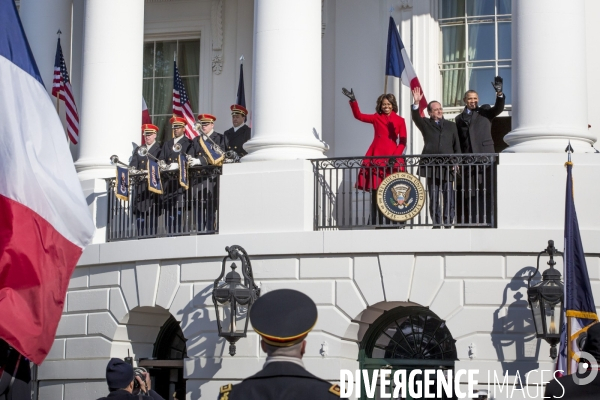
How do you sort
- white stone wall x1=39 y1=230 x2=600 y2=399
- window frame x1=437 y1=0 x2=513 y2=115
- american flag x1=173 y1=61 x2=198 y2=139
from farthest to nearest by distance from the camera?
american flag x1=173 y1=61 x2=198 y2=139 < window frame x1=437 y1=0 x2=513 y2=115 < white stone wall x1=39 y1=230 x2=600 y2=399

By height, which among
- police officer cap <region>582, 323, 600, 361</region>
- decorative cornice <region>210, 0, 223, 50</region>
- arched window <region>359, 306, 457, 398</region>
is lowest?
arched window <region>359, 306, 457, 398</region>

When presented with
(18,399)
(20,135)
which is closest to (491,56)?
(20,135)

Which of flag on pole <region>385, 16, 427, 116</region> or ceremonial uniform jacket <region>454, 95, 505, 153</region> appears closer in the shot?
ceremonial uniform jacket <region>454, 95, 505, 153</region>

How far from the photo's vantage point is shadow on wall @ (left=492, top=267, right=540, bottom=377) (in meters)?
15.8

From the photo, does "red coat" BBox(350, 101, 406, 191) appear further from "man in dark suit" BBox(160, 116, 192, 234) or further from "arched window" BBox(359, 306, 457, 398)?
"man in dark suit" BBox(160, 116, 192, 234)

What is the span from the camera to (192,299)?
17562 millimetres

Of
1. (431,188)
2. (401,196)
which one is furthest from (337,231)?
(431,188)

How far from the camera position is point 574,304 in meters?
14.7

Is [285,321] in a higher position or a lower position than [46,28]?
lower

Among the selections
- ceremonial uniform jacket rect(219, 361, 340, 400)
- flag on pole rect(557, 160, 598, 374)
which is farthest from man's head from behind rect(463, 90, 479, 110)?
ceremonial uniform jacket rect(219, 361, 340, 400)

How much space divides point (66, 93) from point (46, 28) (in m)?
1.69

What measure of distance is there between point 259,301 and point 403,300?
1060 cm

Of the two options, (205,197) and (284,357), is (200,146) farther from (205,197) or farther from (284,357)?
(284,357)

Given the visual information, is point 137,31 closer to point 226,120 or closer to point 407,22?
point 226,120
